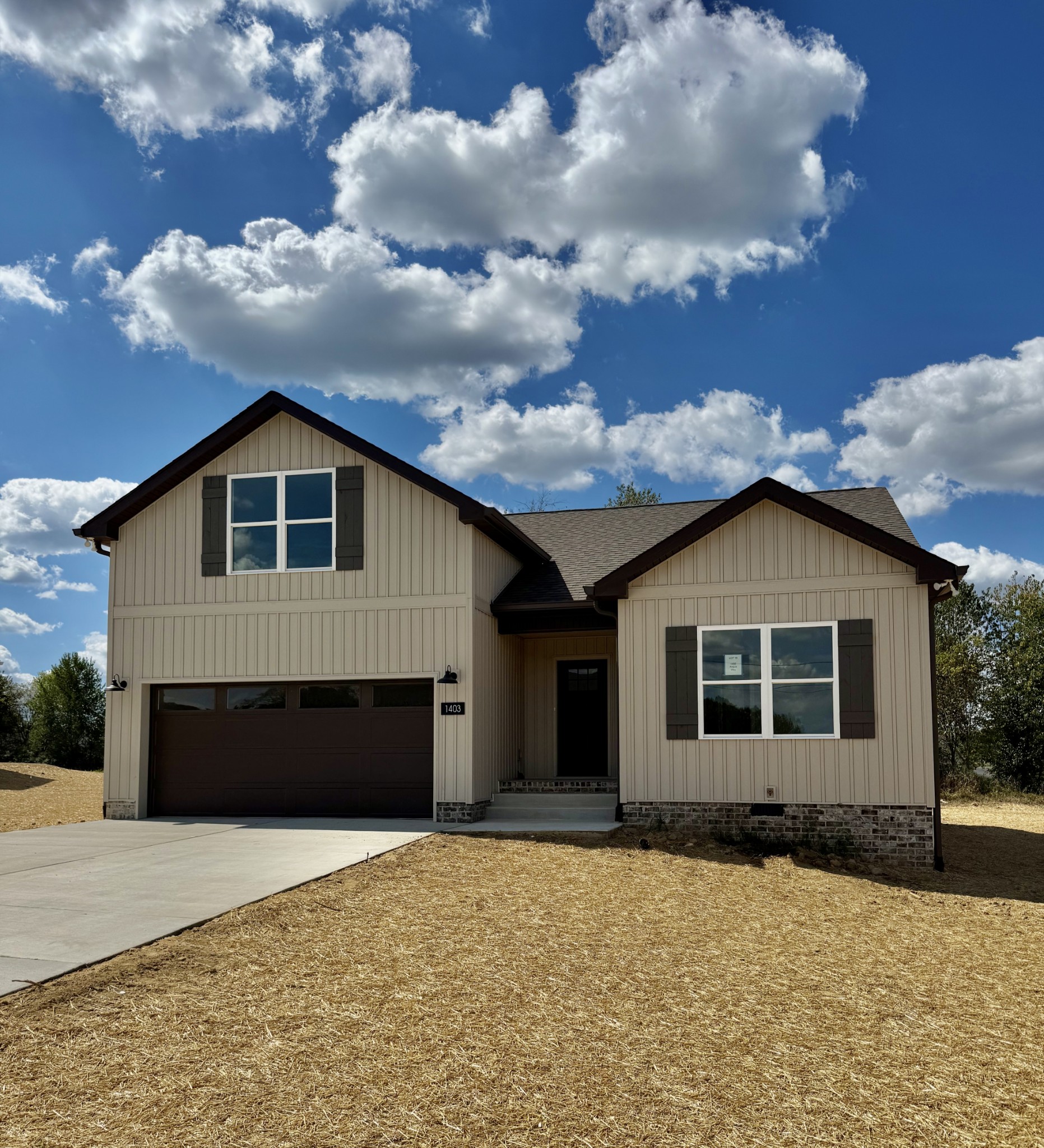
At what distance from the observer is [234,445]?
14.4 m

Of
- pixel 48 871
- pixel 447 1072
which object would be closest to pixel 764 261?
pixel 48 871

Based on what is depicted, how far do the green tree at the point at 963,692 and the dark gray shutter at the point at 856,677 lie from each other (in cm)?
1284

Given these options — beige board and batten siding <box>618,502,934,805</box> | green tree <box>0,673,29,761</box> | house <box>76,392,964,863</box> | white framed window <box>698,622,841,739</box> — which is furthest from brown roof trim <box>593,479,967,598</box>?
green tree <box>0,673,29,761</box>

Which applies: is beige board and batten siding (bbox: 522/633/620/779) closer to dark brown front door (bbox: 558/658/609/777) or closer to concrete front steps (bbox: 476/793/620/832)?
dark brown front door (bbox: 558/658/609/777)

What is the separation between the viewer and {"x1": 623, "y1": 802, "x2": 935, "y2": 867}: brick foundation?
11281 mm

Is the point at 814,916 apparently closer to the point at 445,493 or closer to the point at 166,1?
the point at 445,493

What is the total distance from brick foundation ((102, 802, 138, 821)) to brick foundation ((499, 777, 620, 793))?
18.1ft

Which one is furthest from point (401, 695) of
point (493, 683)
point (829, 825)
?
point (829, 825)

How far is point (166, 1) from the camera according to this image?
10.5 m

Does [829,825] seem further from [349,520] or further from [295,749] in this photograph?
[349,520]

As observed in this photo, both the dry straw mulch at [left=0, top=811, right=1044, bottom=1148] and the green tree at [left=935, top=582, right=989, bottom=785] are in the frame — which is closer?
the dry straw mulch at [left=0, top=811, right=1044, bottom=1148]

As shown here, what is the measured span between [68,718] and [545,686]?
19911 mm

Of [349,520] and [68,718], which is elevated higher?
[349,520]

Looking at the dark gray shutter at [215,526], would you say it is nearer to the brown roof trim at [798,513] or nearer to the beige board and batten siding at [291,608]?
the beige board and batten siding at [291,608]
